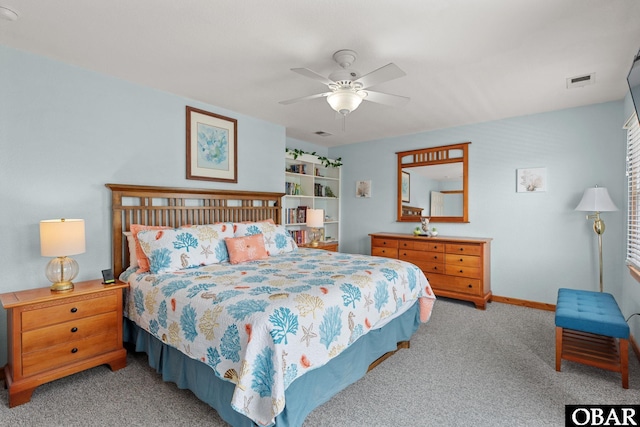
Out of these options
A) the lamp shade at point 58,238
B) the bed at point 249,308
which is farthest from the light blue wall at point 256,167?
the lamp shade at point 58,238

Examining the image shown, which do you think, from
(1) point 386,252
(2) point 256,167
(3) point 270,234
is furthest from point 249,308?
(1) point 386,252

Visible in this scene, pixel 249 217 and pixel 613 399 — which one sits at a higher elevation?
pixel 249 217

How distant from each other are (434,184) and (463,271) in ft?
4.76

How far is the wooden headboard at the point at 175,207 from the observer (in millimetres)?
2930

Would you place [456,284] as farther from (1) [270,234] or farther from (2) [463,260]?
(1) [270,234]

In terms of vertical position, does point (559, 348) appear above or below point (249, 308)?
below

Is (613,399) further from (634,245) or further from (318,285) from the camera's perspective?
(318,285)

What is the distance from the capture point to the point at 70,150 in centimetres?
270

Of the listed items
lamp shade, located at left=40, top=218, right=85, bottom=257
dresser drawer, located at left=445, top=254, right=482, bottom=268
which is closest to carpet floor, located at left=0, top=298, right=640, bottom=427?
lamp shade, located at left=40, top=218, right=85, bottom=257

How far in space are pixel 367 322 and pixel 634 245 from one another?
9.75 feet

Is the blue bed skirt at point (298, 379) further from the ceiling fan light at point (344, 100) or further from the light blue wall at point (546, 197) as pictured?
the light blue wall at point (546, 197)

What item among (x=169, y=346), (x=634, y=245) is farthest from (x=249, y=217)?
(x=634, y=245)

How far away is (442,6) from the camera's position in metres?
1.90

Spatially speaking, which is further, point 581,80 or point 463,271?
point 463,271
